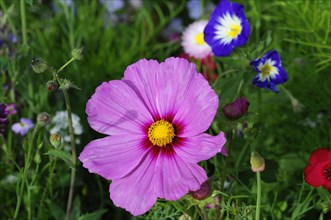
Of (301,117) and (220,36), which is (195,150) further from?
(301,117)

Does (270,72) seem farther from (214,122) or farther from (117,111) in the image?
(117,111)

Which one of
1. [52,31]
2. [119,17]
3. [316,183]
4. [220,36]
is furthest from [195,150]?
[119,17]

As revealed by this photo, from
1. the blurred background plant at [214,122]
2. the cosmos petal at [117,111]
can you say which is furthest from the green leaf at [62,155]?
the cosmos petal at [117,111]

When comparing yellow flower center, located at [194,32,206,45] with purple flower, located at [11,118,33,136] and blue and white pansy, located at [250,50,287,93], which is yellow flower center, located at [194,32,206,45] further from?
purple flower, located at [11,118,33,136]

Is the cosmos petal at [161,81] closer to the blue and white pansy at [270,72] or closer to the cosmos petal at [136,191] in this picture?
the cosmos petal at [136,191]

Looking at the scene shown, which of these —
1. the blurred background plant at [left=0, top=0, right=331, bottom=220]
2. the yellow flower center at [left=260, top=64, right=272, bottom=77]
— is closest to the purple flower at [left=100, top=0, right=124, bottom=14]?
the blurred background plant at [left=0, top=0, right=331, bottom=220]

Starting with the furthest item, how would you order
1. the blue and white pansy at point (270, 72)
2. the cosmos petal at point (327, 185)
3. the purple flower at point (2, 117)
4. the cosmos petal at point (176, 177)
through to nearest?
the blue and white pansy at point (270, 72) < the purple flower at point (2, 117) < the cosmos petal at point (327, 185) < the cosmos petal at point (176, 177)
